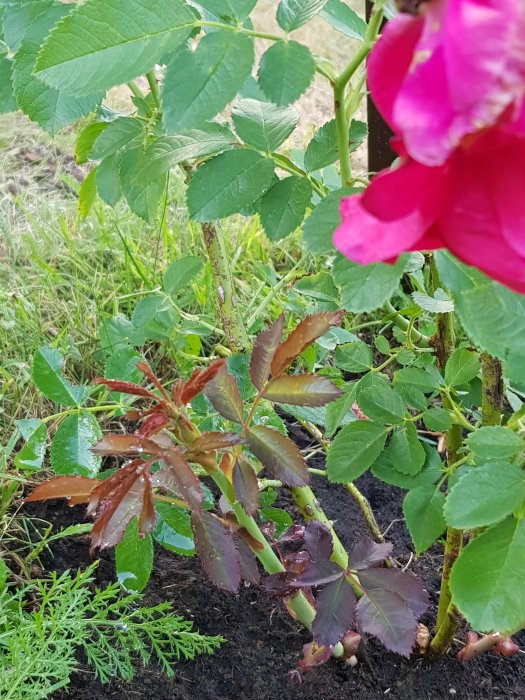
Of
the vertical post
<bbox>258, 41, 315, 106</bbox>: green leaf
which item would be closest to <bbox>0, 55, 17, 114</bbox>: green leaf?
<bbox>258, 41, 315, 106</bbox>: green leaf

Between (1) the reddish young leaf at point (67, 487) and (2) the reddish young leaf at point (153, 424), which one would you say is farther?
(1) the reddish young leaf at point (67, 487)

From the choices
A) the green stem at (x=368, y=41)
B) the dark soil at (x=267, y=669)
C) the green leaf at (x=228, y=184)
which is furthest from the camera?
the dark soil at (x=267, y=669)

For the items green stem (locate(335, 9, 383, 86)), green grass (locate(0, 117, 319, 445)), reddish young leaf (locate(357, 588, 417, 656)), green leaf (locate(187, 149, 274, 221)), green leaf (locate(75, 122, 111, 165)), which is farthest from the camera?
green grass (locate(0, 117, 319, 445))

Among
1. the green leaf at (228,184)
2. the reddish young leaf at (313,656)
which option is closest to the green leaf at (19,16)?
the green leaf at (228,184)

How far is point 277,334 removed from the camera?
2.29 ft

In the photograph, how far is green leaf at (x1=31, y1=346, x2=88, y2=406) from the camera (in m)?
0.87

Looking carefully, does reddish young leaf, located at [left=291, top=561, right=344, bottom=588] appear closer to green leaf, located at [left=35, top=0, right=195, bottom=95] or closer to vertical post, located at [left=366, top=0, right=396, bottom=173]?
green leaf, located at [left=35, top=0, right=195, bottom=95]

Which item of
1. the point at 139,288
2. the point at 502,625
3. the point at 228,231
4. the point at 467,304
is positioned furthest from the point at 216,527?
the point at 228,231

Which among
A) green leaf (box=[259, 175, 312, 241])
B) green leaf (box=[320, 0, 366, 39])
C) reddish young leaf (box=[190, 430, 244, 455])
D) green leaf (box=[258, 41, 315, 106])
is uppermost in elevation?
green leaf (box=[258, 41, 315, 106])

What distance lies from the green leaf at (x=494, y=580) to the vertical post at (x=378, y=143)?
3.40ft

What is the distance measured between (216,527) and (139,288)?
107 cm

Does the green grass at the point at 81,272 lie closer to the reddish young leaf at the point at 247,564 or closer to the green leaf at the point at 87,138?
the green leaf at the point at 87,138

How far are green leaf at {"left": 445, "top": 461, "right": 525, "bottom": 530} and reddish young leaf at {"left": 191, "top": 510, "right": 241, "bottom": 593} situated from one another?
0.20m

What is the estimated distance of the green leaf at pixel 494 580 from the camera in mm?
645
